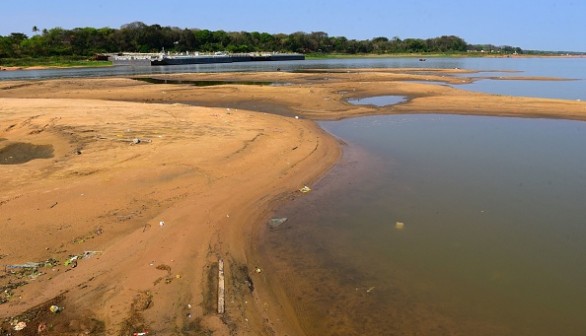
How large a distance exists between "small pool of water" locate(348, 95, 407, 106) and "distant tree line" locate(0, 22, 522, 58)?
98.3m

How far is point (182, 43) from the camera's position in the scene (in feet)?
436

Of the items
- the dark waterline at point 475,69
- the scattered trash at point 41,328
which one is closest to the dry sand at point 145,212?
the scattered trash at point 41,328

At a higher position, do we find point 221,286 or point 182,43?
point 182,43

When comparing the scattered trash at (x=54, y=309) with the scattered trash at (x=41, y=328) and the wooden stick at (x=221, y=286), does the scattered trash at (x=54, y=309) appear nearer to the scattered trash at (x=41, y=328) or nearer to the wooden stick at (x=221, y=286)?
the scattered trash at (x=41, y=328)

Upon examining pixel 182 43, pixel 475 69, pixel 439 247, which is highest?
pixel 182 43

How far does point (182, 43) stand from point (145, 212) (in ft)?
440

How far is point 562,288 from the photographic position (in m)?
6.17

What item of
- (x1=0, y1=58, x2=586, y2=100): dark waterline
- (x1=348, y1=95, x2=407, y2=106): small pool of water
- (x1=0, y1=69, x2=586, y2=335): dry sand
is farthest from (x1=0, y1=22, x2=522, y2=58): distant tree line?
(x1=0, y1=69, x2=586, y2=335): dry sand

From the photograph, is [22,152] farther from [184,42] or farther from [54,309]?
[184,42]

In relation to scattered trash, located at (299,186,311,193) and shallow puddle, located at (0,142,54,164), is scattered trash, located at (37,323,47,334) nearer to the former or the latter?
scattered trash, located at (299,186,311,193)

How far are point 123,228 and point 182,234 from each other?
1084 millimetres

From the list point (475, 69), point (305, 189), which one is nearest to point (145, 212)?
point (305, 189)

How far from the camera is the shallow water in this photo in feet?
18.4

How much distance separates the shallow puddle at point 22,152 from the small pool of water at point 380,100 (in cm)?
1840
